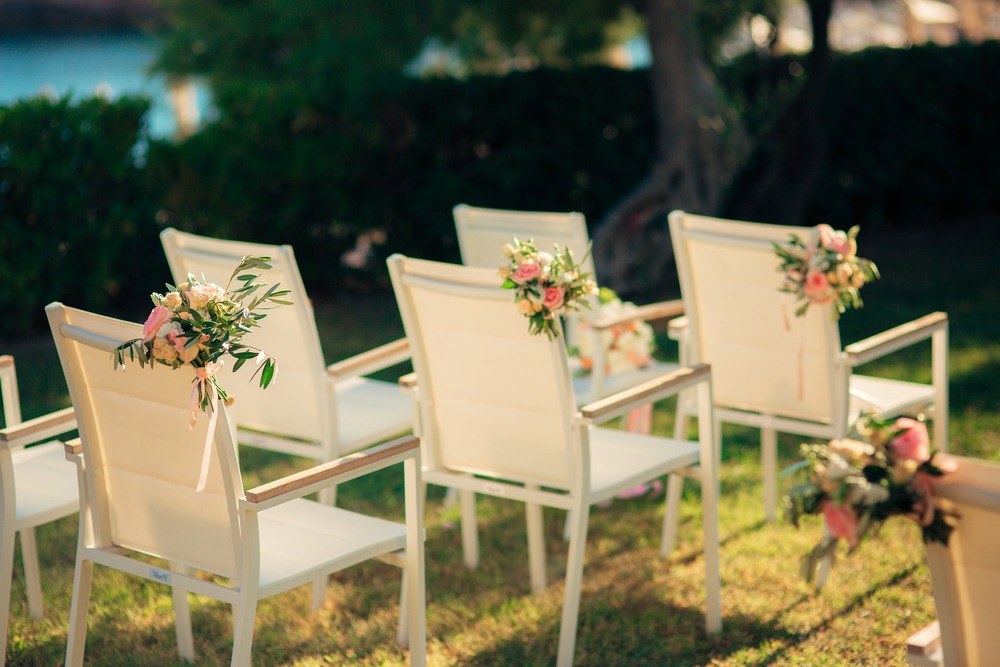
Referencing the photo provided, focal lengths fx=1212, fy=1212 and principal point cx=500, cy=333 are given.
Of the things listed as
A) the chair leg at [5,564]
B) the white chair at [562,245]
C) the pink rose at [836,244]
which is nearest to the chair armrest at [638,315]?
the white chair at [562,245]

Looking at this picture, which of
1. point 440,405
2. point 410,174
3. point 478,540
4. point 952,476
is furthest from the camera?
point 410,174

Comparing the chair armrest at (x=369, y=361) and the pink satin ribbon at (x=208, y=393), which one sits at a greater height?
the pink satin ribbon at (x=208, y=393)

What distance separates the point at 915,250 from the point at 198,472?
798 cm

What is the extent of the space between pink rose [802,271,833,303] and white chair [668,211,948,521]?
10 centimetres

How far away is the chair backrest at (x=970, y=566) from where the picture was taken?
6.22 feet

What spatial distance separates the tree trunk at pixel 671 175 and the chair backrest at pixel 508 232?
11.3ft

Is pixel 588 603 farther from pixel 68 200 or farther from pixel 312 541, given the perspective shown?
pixel 68 200

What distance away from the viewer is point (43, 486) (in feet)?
11.4

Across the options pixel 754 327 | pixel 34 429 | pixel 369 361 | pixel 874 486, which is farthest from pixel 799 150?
pixel 874 486

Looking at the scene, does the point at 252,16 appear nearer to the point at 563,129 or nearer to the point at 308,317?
the point at 563,129

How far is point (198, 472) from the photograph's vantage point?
2713 millimetres

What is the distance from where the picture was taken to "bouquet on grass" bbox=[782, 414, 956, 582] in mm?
1914

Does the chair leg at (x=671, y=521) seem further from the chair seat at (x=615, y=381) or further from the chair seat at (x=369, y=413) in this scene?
the chair seat at (x=369, y=413)

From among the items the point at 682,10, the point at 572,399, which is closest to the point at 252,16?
the point at 682,10
